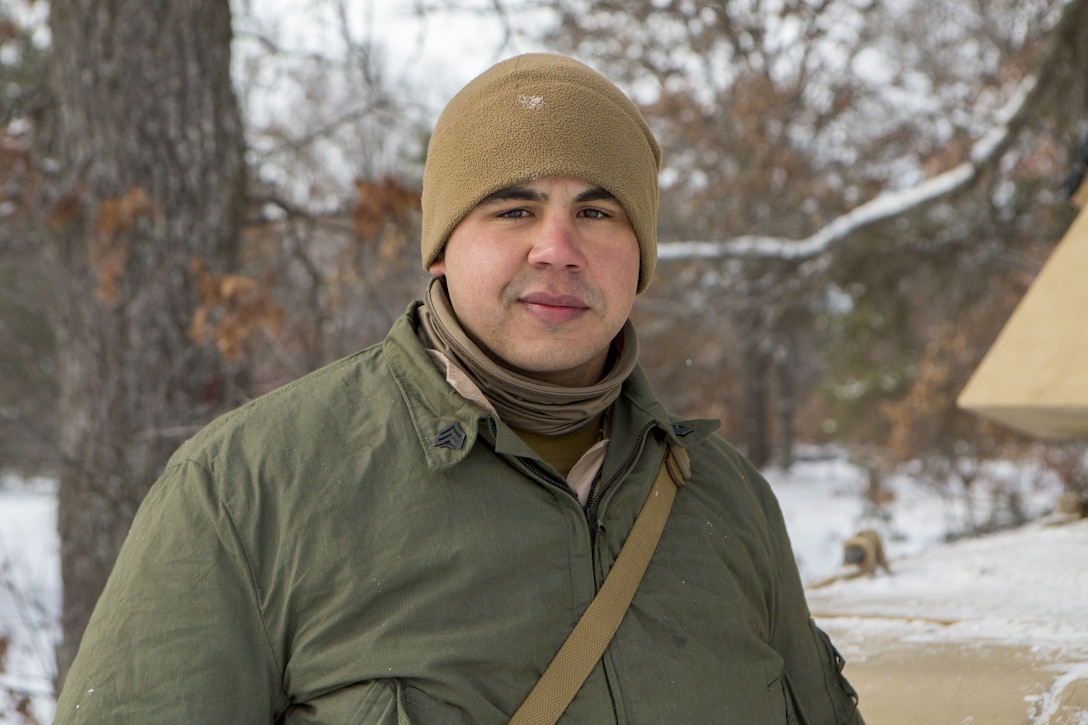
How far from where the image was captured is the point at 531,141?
6.17 feet

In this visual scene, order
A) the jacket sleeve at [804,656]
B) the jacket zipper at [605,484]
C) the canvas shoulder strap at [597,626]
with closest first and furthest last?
the canvas shoulder strap at [597,626]
the jacket zipper at [605,484]
the jacket sleeve at [804,656]

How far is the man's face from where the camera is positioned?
6.18ft

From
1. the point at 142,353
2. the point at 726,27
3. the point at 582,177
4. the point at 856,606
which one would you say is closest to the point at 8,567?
the point at 142,353

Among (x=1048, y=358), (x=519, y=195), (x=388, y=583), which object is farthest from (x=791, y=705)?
(x=1048, y=358)

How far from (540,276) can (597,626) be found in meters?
0.59

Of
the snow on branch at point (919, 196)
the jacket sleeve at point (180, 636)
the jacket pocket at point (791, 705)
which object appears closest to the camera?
the jacket sleeve at point (180, 636)

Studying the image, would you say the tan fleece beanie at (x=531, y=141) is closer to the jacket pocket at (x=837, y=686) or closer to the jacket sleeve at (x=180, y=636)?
the jacket sleeve at (x=180, y=636)

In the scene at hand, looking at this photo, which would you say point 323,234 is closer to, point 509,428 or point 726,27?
point 726,27

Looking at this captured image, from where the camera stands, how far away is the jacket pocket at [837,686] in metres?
2.14

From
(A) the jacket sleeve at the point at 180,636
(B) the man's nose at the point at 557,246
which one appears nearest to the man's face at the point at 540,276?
(B) the man's nose at the point at 557,246

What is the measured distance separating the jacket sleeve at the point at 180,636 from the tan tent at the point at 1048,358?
3.22m

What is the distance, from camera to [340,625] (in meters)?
1.60

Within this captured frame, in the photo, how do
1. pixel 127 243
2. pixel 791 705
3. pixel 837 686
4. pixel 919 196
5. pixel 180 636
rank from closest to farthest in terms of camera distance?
pixel 180 636 < pixel 791 705 < pixel 837 686 < pixel 127 243 < pixel 919 196

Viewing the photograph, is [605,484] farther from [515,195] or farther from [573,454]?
[515,195]
